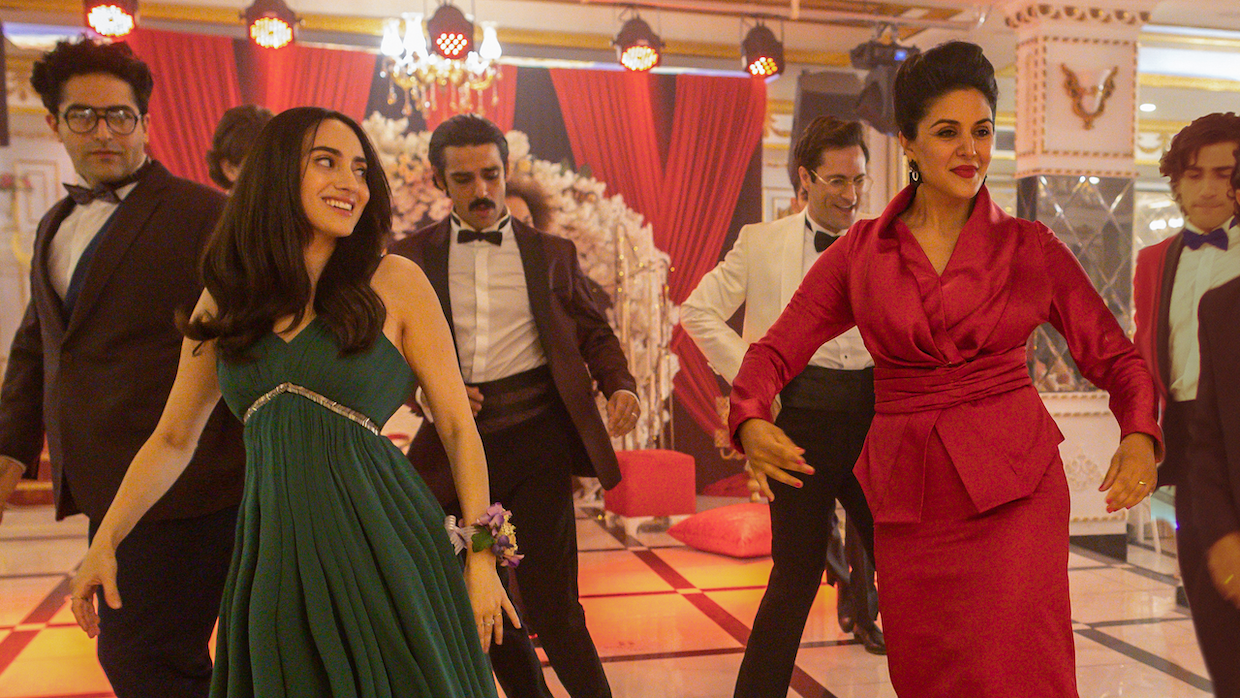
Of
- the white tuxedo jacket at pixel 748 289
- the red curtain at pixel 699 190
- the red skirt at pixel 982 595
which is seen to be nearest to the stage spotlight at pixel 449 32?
the red curtain at pixel 699 190

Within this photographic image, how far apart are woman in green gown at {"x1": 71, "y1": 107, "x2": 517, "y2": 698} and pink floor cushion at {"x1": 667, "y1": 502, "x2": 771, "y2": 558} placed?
3909 millimetres

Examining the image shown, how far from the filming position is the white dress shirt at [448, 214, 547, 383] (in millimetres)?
3002

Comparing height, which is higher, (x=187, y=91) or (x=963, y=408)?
(x=187, y=91)

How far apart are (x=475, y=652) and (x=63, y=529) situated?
646 cm

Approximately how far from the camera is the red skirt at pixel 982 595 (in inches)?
80.4

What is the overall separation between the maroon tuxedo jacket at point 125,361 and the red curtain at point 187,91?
17.7 ft

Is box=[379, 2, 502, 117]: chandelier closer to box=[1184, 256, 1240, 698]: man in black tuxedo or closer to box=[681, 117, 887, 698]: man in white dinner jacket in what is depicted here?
box=[681, 117, 887, 698]: man in white dinner jacket

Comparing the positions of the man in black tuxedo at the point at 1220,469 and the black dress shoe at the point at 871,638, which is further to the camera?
the black dress shoe at the point at 871,638

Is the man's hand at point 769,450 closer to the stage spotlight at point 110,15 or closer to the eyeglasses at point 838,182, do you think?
the eyeglasses at point 838,182

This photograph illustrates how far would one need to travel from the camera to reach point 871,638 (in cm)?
405

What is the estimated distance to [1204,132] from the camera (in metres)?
1.96

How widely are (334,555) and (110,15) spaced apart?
5.53 meters

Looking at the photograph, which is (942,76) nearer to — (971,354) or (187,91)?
(971,354)

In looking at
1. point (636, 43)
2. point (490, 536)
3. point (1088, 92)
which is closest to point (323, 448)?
point (490, 536)
